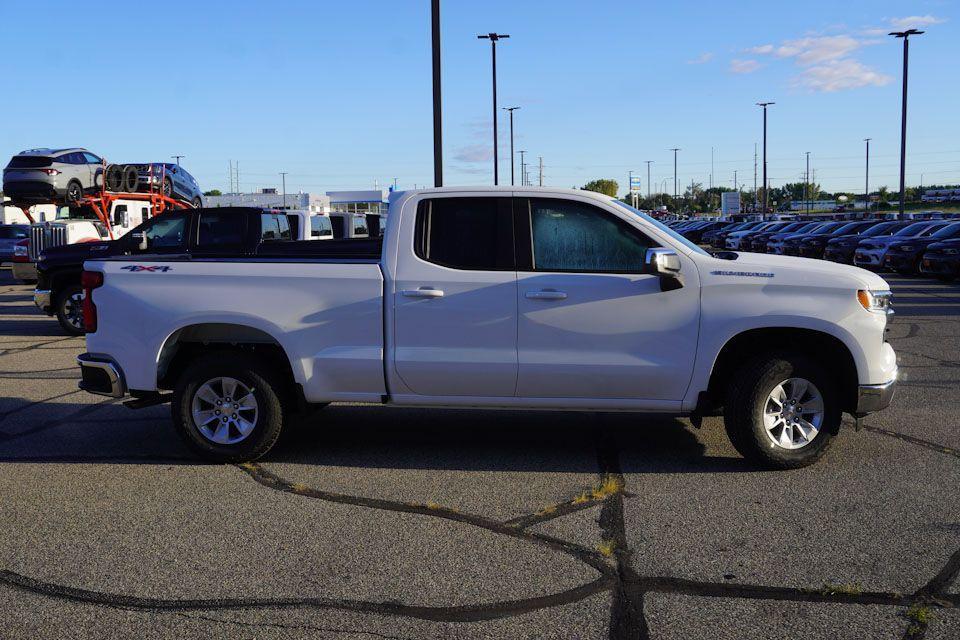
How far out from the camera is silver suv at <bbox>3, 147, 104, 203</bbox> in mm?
21766

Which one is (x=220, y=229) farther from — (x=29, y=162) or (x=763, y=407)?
(x=29, y=162)

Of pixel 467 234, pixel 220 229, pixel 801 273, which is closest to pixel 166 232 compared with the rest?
pixel 220 229

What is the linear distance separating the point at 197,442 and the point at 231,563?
2053 mm

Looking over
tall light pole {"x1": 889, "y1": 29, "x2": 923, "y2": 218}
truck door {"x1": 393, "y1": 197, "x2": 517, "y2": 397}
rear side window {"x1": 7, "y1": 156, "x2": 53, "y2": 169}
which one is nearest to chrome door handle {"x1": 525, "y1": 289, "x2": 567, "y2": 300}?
truck door {"x1": 393, "y1": 197, "x2": 517, "y2": 397}

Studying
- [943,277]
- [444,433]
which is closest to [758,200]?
[943,277]

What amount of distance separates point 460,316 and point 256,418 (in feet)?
5.46

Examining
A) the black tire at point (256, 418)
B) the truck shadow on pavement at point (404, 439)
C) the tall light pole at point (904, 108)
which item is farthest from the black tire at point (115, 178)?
the tall light pole at point (904, 108)

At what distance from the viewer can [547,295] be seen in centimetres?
622

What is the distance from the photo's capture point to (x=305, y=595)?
4.30 m

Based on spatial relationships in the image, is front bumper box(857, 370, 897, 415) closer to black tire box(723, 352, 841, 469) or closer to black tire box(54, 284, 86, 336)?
black tire box(723, 352, 841, 469)

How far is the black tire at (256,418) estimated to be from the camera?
6.54 metres

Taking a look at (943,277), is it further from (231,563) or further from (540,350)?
(231,563)

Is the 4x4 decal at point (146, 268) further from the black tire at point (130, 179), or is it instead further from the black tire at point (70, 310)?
the black tire at point (130, 179)

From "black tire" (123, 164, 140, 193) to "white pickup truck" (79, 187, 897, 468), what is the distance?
1767 centimetres
